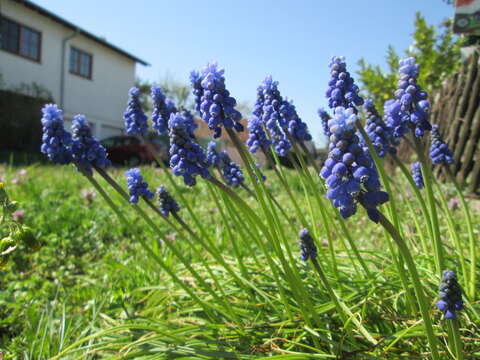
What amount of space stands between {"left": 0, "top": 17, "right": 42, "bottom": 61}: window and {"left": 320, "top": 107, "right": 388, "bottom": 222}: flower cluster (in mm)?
20620

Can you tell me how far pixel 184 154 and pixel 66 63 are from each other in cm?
2167

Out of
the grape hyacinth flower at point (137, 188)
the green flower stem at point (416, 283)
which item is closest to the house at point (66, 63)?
the grape hyacinth flower at point (137, 188)

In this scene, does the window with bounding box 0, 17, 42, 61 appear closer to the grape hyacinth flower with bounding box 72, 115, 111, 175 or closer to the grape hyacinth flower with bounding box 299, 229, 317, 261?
the grape hyacinth flower with bounding box 72, 115, 111, 175

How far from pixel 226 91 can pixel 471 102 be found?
19.5ft

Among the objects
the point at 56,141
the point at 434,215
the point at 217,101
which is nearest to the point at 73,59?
the point at 56,141

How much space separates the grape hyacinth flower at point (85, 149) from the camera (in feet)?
5.89

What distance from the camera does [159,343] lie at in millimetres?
1877

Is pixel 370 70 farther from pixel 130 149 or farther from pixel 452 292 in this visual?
pixel 130 149

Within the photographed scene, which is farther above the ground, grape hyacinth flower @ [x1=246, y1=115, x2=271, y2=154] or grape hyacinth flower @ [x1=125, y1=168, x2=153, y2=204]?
grape hyacinth flower @ [x1=246, y1=115, x2=271, y2=154]

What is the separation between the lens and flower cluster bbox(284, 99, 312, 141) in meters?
1.88

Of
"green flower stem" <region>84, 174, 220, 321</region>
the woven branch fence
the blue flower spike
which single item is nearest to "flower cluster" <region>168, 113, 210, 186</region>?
"green flower stem" <region>84, 174, 220, 321</region>

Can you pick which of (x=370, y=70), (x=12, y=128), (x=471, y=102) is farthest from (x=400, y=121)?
(x=12, y=128)

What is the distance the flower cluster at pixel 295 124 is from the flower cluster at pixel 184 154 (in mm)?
554

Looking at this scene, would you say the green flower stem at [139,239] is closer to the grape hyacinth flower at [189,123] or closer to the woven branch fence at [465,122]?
the grape hyacinth flower at [189,123]
